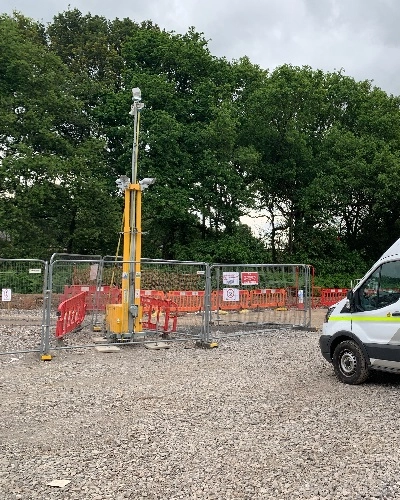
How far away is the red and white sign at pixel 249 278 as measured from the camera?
15164 mm

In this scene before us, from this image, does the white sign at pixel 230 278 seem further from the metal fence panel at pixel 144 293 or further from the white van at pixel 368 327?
the white van at pixel 368 327

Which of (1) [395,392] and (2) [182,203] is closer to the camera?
(1) [395,392]

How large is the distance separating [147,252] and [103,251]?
282 cm

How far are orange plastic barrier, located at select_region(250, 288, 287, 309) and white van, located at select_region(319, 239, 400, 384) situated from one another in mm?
5996

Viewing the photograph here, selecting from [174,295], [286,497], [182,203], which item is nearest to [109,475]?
[286,497]

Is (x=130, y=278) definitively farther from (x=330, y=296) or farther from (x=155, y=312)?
(x=330, y=296)

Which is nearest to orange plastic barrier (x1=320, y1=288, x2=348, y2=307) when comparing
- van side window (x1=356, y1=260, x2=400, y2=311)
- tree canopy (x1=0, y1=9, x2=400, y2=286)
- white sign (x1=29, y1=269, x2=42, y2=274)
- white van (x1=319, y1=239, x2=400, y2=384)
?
tree canopy (x1=0, y1=9, x2=400, y2=286)

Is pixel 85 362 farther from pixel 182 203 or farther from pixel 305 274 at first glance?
pixel 182 203

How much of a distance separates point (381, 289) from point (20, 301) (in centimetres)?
914

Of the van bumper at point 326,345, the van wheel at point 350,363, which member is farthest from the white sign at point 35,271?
the van wheel at point 350,363

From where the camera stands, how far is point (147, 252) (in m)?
31.1

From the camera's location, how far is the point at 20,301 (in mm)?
13914

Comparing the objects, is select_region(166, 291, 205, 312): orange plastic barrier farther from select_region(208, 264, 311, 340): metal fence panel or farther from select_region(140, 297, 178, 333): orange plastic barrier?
select_region(208, 264, 311, 340): metal fence panel

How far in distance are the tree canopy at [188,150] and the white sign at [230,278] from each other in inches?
512
